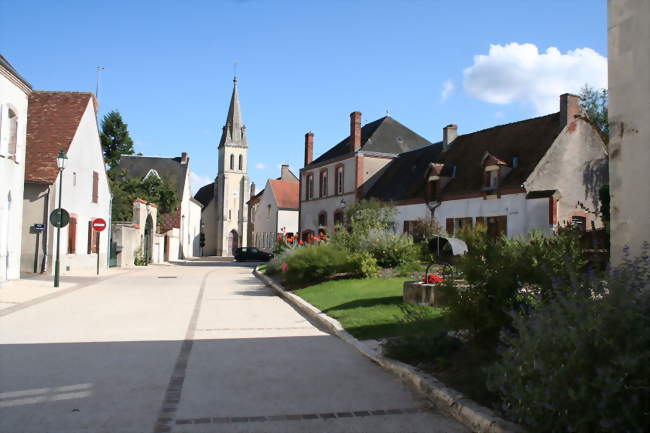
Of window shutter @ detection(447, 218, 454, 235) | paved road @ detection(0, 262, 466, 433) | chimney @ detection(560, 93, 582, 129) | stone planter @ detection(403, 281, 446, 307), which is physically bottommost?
paved road @ detection(0, 262, 466, 433)

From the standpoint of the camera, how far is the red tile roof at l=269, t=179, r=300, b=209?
6147 cm

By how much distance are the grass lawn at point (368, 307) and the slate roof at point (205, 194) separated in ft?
241

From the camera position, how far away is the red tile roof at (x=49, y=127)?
74.9 ft

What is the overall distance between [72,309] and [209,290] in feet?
19.9

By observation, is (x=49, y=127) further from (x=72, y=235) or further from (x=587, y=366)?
(x=587, y=366)

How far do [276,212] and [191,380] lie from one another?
55294mm

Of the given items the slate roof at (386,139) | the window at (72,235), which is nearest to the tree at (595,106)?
the slate roof at (386,139)

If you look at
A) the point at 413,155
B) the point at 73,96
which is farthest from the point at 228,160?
the point at 73,96

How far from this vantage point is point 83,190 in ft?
91.0

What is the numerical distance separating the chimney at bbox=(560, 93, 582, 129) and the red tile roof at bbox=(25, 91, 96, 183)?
22347 mm

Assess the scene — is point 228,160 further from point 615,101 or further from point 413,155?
point 615,101

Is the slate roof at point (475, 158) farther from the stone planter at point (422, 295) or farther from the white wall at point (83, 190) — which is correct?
the white wall at point (83, 190)

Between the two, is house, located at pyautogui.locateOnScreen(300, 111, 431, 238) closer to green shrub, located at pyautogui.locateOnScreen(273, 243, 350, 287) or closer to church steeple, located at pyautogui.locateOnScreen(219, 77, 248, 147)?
green shrub, located at pyautogui.locateOnScreen(273, 243, 350, 287)

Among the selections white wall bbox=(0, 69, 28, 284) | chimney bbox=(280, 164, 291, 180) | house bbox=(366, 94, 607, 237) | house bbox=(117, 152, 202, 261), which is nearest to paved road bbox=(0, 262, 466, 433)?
white wall bbox=(0, 69, 28, 284)
